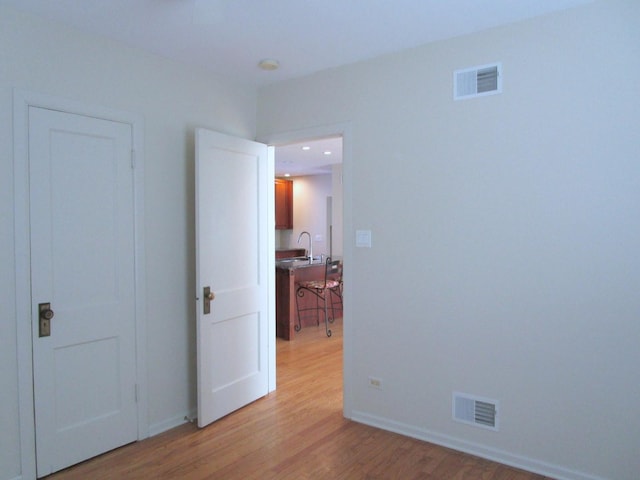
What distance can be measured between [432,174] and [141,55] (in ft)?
7.00

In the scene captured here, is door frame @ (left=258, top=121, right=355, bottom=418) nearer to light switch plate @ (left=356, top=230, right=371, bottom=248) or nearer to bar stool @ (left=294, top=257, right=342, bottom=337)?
light switch plate @ (left=356, top=230, right=371, bottom=248)

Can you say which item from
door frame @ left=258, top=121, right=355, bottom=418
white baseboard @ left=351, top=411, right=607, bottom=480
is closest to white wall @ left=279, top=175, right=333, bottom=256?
door frame @ left=258, top=121, right=355, bottom=418

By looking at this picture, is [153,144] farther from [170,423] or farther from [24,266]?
[170,423]

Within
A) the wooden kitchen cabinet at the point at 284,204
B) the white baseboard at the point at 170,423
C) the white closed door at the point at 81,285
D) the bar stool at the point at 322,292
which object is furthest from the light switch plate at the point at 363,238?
the wooden kitchen cabinet at the point at 284,204

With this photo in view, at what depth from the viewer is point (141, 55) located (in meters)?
2.85

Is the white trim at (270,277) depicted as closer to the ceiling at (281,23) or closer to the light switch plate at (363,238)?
the light switch plate at (363,238)

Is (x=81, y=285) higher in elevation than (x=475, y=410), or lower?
higher

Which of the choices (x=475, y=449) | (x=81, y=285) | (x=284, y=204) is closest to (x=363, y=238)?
(x=475, y=449)

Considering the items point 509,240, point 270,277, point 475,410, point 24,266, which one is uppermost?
point 509,240

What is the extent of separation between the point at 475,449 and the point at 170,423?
2.11 m

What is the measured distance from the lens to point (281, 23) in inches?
96.9

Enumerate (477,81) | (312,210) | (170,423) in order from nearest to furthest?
(477,81), (170,423), (312,210)

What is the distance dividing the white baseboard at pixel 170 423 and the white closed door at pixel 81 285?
0.14 m

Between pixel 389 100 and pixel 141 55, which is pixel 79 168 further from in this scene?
pixel 389 100
